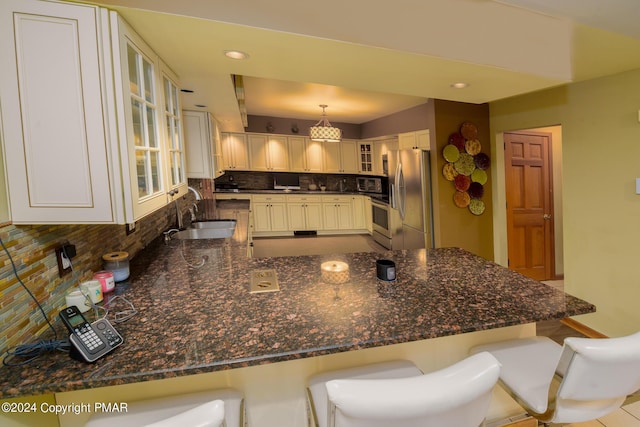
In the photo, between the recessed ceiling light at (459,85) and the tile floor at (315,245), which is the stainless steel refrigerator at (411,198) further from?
the recessed ceiling light at (459,85)

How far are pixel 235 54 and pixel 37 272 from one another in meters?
1.26

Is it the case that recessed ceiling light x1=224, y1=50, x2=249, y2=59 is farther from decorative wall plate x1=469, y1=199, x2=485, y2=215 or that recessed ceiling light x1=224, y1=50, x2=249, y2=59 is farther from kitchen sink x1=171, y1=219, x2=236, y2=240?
decorative wall plate x1=469, y1=199, x2=485, y2=215

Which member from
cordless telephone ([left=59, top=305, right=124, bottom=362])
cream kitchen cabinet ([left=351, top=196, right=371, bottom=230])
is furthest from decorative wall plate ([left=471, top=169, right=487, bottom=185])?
cordless telephone ([left=59, top=305, right=124, bottom=362])

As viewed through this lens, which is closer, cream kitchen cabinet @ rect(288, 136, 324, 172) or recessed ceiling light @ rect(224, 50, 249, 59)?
recessed ceiling light @ rect(224, 50, 249, 59)

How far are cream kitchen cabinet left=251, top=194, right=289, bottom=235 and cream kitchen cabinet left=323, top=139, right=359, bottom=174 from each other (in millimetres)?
1321

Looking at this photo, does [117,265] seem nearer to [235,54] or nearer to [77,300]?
[77,300]

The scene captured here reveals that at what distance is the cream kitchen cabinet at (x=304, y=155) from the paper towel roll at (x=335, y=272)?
5235 millimetres

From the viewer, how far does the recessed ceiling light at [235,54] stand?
1.55 m

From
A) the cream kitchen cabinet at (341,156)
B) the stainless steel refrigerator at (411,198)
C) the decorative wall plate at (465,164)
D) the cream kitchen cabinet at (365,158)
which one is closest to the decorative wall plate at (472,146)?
the decorative wall plate at (465,164)

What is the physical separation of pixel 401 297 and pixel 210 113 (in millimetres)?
3115

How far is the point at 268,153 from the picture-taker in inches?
263

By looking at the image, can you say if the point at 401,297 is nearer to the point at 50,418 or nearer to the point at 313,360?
the point at 313,360

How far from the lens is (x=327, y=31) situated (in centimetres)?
138

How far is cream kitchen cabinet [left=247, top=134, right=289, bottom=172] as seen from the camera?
6.59m
